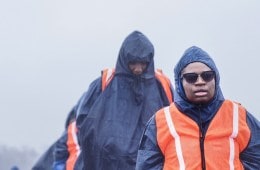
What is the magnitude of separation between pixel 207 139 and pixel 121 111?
9.99ft

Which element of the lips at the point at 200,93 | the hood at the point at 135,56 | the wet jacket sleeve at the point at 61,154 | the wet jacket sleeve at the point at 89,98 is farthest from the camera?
the wet jacket sleeve at the point at 61,154

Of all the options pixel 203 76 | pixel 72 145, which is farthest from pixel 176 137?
pixel 72 145

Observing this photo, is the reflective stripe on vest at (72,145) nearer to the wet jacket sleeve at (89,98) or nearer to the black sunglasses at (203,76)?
the wet jacket sleeve at (89,98)

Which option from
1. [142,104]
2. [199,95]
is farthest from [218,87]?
[142,104]

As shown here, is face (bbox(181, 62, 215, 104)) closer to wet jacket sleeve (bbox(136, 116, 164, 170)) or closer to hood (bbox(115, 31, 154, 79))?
wet jacket sleeve (bbox(136, 116, 164, 170))

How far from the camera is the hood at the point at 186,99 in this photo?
665cm

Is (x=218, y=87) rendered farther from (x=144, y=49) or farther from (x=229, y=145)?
(x=144, y=49)

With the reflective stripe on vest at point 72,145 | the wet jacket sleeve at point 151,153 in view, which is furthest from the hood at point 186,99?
the reflective stripe on vest at point 72,145

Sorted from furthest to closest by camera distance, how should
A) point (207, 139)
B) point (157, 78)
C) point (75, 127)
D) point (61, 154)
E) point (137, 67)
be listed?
point (61, 154) < point (75, 127) < point (157, 78) < point (137, 67) < point (207, 139)

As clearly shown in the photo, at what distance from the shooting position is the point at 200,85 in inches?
262

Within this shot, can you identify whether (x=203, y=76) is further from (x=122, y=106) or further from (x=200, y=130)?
(x=122, y=106)

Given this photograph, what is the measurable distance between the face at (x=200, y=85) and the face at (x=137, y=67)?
2.77 m

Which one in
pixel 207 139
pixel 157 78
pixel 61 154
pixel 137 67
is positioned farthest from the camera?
pixel 61 154

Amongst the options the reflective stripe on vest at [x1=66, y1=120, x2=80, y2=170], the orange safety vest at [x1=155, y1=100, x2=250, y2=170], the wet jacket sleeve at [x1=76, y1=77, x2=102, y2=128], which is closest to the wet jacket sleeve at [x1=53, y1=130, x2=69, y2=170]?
the reflective stripe on vest at [x1=66, y1=120, x2=80, y2=170]
